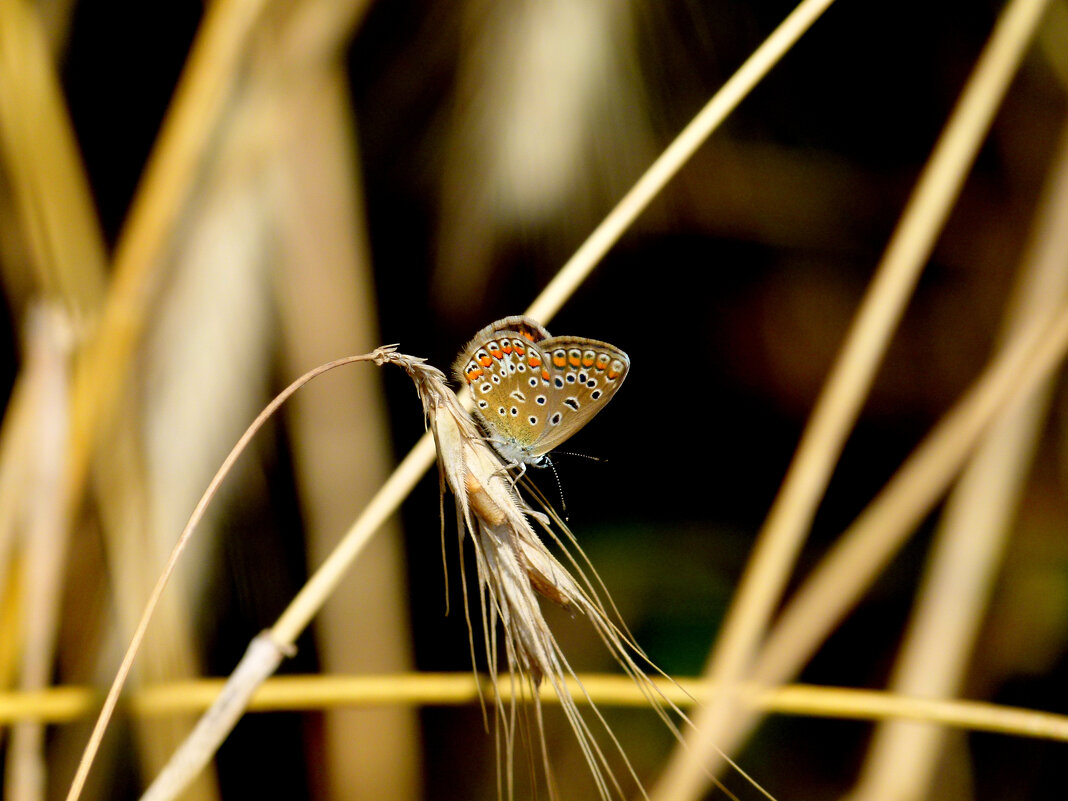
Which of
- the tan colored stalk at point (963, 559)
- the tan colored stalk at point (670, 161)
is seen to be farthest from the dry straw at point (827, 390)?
the tan colored stalk at point (963, 559)

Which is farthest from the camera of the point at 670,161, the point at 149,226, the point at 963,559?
the point at 963,559

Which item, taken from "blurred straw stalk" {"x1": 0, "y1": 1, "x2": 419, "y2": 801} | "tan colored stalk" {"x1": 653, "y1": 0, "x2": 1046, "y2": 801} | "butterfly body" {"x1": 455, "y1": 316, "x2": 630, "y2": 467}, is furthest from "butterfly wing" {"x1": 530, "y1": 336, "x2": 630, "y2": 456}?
"blurred straw stalk" {"x1": 0, "y1": 1, "x2": 419, "y2": 801}

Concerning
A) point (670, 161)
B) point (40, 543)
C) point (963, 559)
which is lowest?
A: point (963, 559)

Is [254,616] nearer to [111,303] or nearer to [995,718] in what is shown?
[111,303]

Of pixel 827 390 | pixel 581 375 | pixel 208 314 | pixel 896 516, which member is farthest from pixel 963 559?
pixel 208 314

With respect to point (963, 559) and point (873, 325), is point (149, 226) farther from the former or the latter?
point (963, 559)

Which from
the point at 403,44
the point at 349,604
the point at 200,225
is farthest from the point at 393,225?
the point at 349,604

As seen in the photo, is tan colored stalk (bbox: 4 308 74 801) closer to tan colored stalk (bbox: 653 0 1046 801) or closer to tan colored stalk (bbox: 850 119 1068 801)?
tan colored stalk (bbox: 653 0 1046 801)
